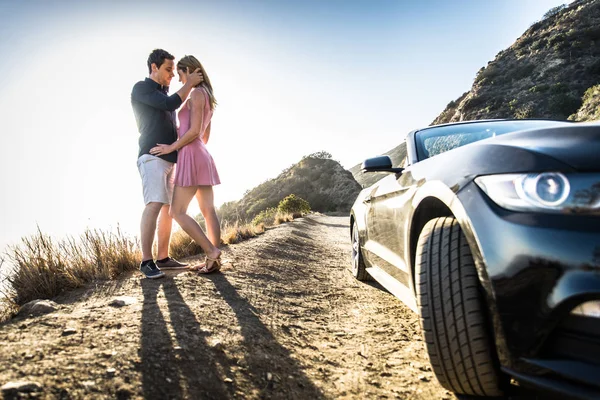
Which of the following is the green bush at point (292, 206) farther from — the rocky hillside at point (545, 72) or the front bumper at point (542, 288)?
the front bumper at point (542, 288)

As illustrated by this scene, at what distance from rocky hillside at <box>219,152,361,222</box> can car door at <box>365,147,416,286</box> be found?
32887 mm

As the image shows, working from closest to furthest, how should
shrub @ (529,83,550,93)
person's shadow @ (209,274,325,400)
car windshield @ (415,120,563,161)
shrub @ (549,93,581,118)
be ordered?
person's shadow @ (209,274,325,400)
car windshield @ (415,120,563,161)
shrub @ (549,93,581,118)
shrub @ (529,83,550,93)

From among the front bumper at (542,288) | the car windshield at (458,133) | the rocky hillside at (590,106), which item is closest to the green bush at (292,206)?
the rocky hillside at (590,106)

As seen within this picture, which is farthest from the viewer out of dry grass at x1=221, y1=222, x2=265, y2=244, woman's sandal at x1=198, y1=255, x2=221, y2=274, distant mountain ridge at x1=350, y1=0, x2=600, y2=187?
distant mountain ridge at x1=350, y1=0, x2=600, y2=187

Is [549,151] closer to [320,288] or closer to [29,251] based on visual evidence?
[320,288]

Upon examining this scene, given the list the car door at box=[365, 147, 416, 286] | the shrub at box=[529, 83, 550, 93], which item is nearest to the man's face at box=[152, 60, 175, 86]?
the car door at box=[365, 147, 416, 286]

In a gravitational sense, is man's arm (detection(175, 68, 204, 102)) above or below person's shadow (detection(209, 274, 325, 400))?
above

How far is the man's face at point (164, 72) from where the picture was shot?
339 centimetres

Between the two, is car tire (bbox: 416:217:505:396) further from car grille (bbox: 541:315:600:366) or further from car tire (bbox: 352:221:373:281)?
car tire (bbox: 352:221:373:281)

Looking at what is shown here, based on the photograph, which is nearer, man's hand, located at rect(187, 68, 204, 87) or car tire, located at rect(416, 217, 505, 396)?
car tire, located at rect(416, 217, 505, 396)

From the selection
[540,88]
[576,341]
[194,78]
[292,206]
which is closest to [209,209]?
[194,78]

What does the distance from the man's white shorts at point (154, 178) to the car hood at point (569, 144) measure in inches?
109

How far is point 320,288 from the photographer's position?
3658 millimetres

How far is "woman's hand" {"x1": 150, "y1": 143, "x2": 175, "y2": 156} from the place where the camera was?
3287 millimetres
